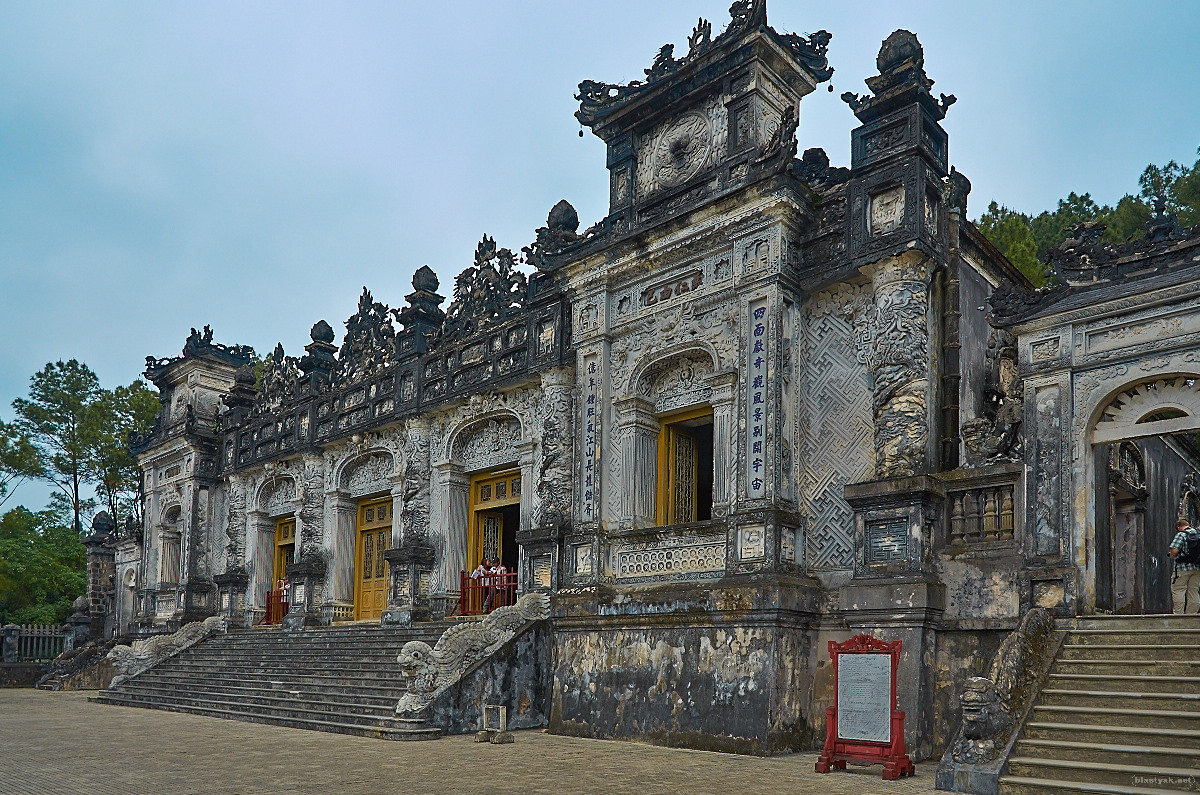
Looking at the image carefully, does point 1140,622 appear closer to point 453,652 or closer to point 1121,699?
point 1121,699

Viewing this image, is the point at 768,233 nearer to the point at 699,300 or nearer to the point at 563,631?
the point at 699,300

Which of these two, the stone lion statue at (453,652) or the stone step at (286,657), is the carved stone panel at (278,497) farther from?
the stone lion statue at (453,652)

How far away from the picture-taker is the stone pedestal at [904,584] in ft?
31.3

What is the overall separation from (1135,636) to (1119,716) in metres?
1.14

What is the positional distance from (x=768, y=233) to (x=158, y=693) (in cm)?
1326

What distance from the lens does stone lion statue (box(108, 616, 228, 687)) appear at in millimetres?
19234

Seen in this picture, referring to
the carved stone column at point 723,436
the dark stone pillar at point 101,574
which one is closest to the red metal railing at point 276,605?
the dark stone pillar at point 101,574

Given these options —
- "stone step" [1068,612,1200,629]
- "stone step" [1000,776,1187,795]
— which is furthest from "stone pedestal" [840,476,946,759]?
"stone step" [1000,776,1187,795]

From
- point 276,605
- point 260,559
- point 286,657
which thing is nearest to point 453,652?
point 286,657

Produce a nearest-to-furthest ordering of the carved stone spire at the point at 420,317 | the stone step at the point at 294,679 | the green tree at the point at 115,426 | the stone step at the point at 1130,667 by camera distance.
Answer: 1. the stone step at the point at 1130,667
2. the stone step at the point at 294,679
3. the carved stone spire at the point at 420,317
4. the green tree at the point at 115,426

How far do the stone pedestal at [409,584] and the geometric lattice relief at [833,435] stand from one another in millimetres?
7658

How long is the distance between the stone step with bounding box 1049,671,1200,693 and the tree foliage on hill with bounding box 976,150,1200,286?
38.2 feet

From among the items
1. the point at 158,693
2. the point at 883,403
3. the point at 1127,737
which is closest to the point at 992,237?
the point at 883,403

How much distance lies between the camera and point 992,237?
20.1 metres
